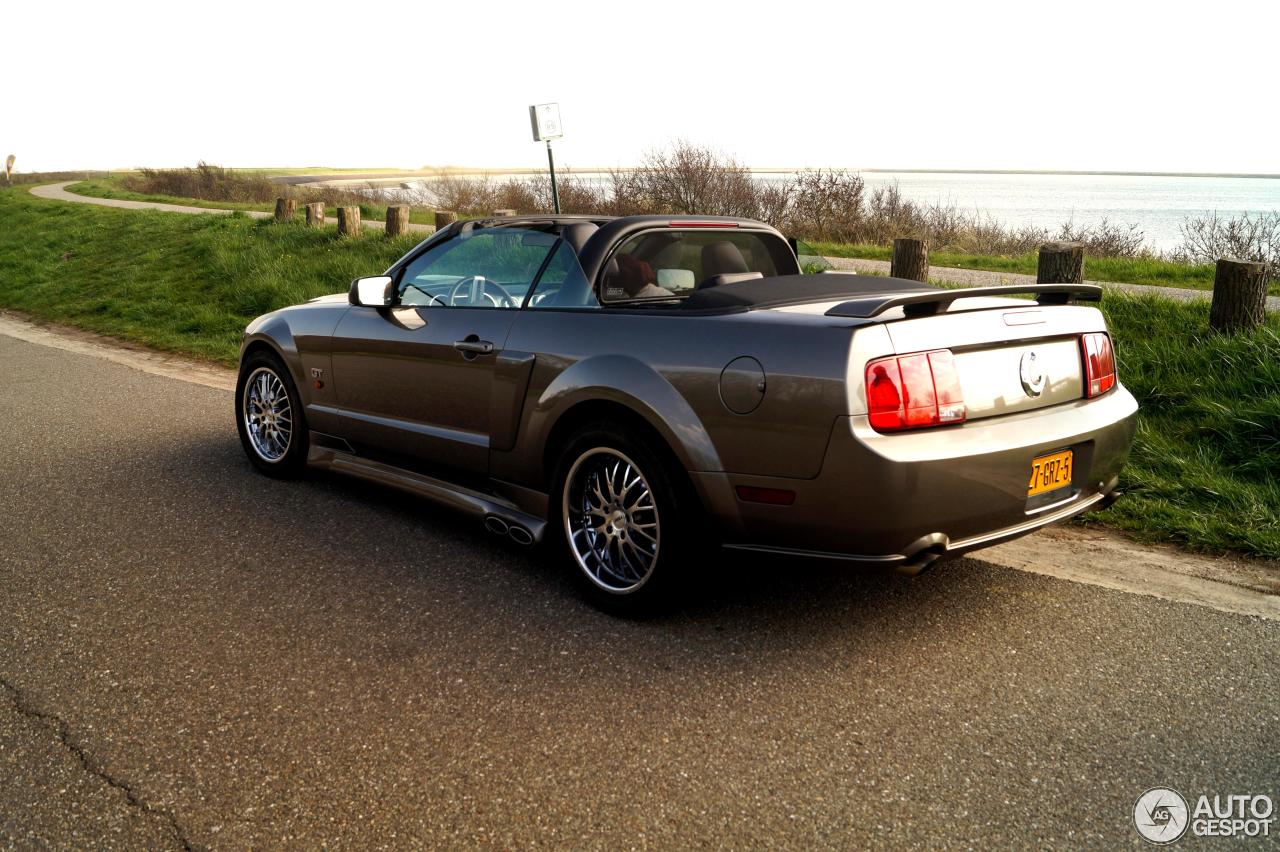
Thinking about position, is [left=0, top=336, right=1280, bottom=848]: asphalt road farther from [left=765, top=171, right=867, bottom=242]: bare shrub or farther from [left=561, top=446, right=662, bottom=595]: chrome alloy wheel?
[left=765, top=171, right=867, bottom=242]: bare shrub

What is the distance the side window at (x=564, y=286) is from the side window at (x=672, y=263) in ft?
0.26

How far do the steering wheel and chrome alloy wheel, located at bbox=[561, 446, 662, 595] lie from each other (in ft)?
3.28

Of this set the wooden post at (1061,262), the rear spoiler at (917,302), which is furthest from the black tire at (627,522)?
the wooden post at (1061,262)

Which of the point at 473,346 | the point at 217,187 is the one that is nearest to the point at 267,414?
the point at 473,346

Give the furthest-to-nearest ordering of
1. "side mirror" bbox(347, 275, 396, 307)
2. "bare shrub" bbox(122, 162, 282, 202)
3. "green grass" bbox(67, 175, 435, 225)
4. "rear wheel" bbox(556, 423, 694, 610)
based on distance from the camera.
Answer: "bare shrub" bbox(122, 162, 282, 202) → "green grass" bbox(67, 175, 435, 225) → "side mirror" bbox(347, 275, 396, 307) → "rear wheel" bbox(556, 423, 694, 610)

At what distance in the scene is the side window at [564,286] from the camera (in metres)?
4.15

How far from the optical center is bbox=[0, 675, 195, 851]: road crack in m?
2.59

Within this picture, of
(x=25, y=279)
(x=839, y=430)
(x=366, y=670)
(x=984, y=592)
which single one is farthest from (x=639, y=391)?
(x=25, y=279)

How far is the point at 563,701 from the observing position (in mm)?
3238

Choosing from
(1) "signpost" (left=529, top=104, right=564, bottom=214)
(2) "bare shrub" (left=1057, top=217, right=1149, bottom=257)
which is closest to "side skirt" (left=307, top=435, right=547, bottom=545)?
(1) "signpost" (left=529, top=104, right=564, bottom=214)

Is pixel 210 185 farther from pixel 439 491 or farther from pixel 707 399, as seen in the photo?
pixel 707 399

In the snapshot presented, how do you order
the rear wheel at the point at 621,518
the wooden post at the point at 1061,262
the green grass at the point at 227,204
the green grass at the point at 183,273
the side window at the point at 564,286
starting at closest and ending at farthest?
the rear wheel at the point at 621,518, the side window at the point at 564,286, the wooden post at the point at 1061,262, the green grass at the point at 183,273, the green grass at the point at 227,204

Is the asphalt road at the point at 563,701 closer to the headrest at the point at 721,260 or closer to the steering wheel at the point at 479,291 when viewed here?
the steering wheel at the point at 479,291

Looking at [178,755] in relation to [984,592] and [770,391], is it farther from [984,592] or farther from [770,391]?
[984,592]
